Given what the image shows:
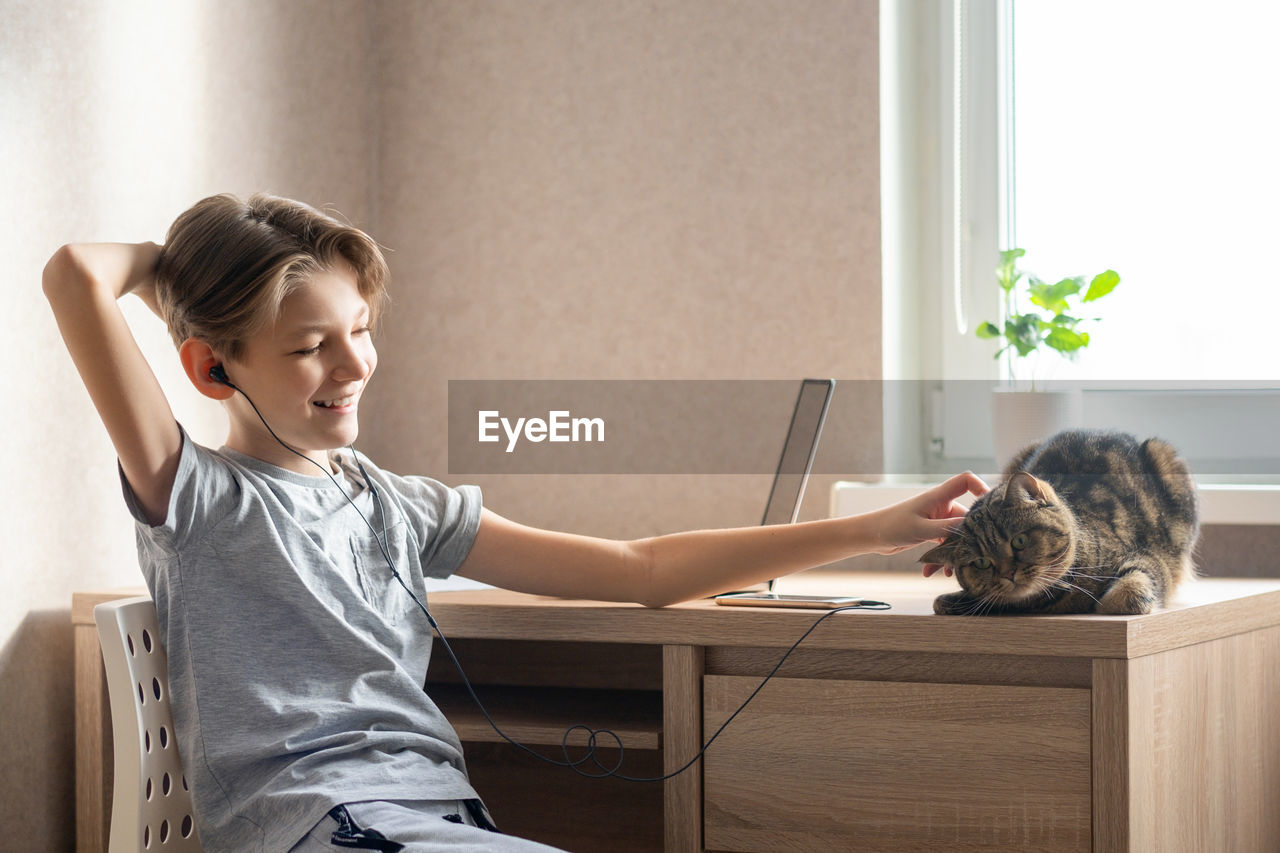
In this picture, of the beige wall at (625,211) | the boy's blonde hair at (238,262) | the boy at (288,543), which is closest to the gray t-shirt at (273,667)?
the boy at (288,543)

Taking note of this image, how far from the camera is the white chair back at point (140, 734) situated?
0.95 meters

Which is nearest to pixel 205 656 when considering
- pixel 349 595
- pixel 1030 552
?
pixel 349 595

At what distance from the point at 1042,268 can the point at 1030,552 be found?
87cm

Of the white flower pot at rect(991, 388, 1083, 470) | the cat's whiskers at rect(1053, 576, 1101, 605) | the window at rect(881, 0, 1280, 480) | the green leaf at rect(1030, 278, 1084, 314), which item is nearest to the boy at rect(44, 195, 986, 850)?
the cat's whiskers at rect(1053, 576, 1101, 605)

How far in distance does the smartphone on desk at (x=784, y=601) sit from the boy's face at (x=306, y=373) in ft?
1.27

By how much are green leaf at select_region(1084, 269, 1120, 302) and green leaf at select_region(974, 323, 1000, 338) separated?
13 centimetres

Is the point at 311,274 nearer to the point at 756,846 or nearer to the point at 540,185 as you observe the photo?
the point at 756,846

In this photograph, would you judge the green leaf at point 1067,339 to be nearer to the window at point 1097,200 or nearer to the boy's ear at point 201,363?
the window at point 1097,200

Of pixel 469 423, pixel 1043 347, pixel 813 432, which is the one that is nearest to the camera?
pixel 813 432

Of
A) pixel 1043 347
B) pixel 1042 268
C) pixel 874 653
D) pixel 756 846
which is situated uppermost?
pixel 1042 268

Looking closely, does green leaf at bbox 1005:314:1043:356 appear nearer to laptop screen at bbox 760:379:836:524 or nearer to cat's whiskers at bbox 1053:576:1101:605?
laptop screen at bbox 760:379:836:524

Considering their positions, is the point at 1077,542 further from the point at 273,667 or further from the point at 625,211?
the point at 625,211

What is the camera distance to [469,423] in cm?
180

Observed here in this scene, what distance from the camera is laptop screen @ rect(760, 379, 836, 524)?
46.3 inches
